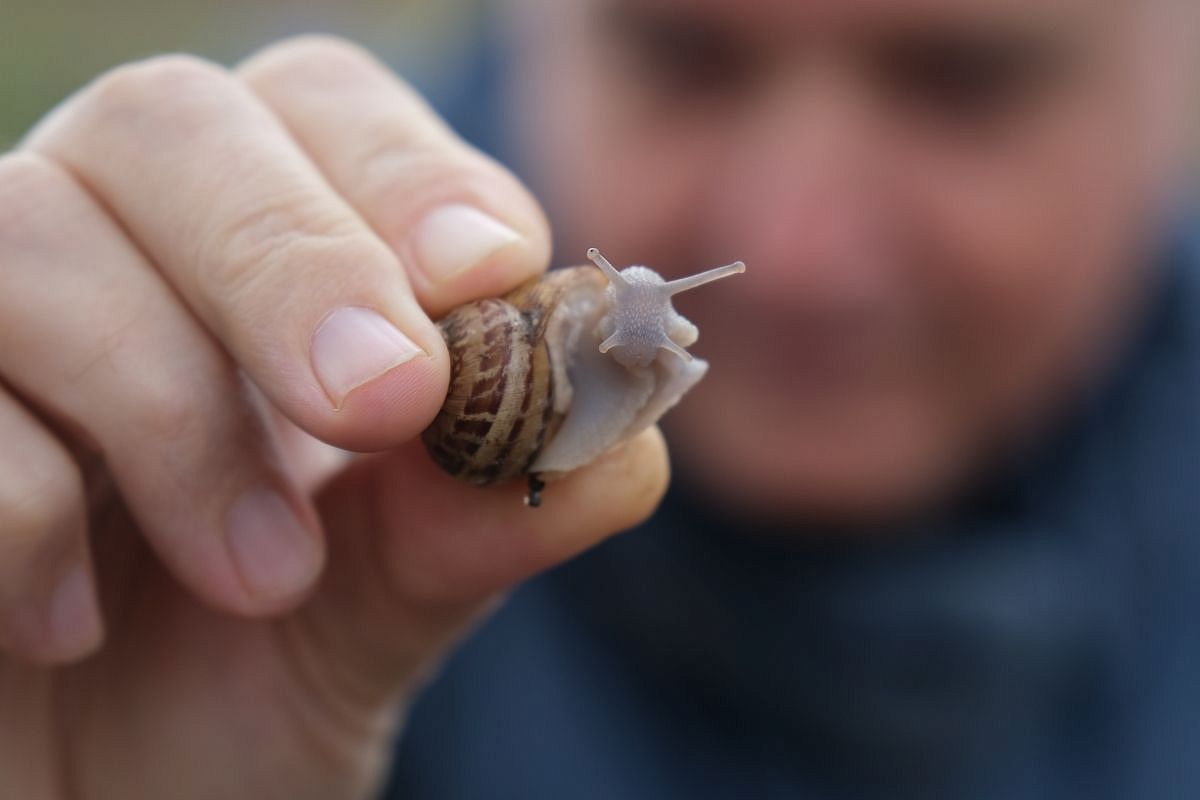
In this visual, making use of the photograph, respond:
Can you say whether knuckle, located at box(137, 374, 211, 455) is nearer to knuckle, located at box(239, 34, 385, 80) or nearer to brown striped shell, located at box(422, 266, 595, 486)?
brown striped shell, located at box(422, 266, 595, 486)

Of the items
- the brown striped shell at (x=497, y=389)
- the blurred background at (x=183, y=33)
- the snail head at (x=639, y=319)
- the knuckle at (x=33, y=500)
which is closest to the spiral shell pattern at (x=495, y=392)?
the brown striped shell at (x=497, y=389)

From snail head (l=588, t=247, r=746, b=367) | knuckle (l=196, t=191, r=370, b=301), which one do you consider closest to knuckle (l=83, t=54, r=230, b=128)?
knuckle (l=196, t=191, r=370, b=301)

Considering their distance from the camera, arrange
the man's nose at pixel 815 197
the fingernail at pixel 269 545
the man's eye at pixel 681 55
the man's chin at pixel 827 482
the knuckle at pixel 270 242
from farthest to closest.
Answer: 1. the man's chin at pixel 827 482
2. the man's eye at pixel 681 55
3. the man's nose at pixel 815 197
4. the fingernail at pixel 269 545
5. the knuckle at pixel 270 242

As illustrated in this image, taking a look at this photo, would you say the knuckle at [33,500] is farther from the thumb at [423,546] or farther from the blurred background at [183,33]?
the blurred background at [183,33]

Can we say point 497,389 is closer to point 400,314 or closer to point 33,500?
point 400,314

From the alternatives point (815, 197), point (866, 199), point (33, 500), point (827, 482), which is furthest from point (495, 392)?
point (827, 482)
